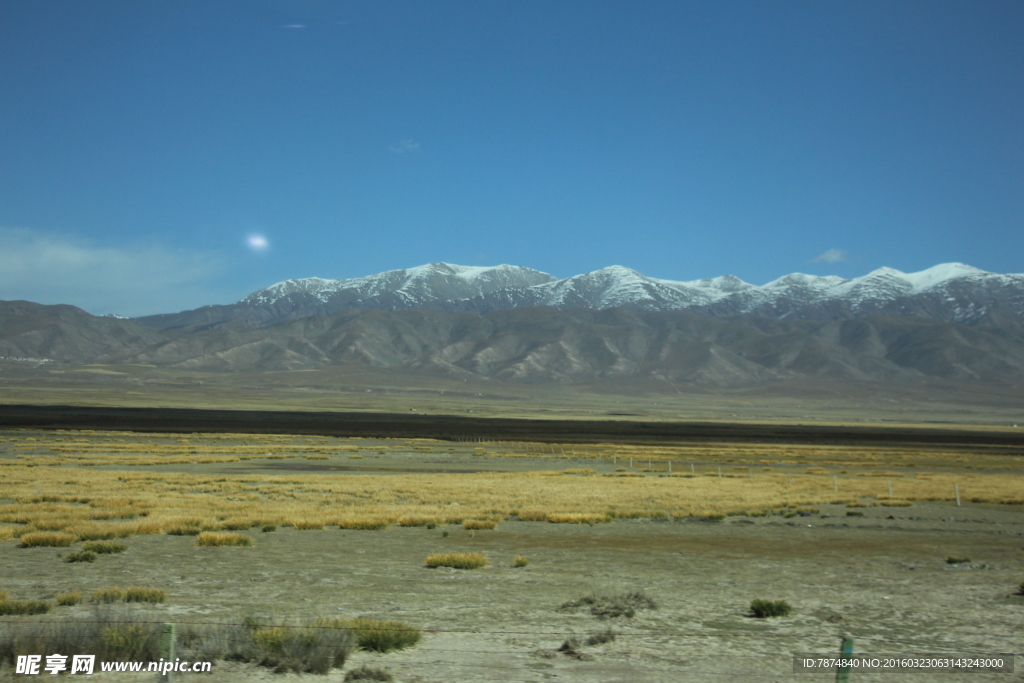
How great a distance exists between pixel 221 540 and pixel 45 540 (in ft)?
11.6

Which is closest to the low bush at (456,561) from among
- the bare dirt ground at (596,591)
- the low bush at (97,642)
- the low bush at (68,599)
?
the bare dirt ground at (596,591)

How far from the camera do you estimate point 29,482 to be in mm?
30766

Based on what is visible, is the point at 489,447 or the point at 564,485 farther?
the point at 489,447

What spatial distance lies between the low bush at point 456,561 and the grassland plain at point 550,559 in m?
0.25

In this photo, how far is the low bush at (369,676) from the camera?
333 inches

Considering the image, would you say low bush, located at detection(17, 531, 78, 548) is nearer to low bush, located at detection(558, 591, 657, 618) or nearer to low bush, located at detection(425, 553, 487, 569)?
low bush, located at detection(425, 553, 487, 569)

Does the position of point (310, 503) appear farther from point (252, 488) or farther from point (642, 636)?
point (642, 636)

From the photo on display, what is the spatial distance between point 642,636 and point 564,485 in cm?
2550

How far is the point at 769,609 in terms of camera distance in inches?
482

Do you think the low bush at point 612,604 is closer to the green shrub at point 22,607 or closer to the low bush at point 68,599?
the low bush at point 68,599

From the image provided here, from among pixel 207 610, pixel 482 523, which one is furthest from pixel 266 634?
pixel 482 523

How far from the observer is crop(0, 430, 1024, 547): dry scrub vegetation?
21375mm

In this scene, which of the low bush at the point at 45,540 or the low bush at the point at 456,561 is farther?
the low bush at the point at 45,540

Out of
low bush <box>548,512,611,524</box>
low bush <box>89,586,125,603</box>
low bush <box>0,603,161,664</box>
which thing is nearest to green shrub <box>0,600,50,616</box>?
low bush <box>89,586,125,603</box>
